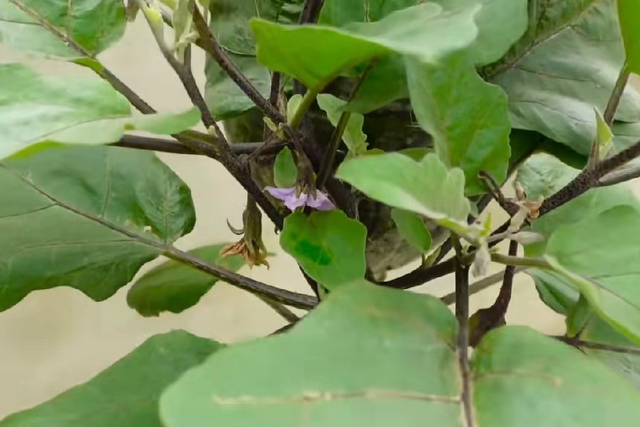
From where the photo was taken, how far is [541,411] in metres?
0.23

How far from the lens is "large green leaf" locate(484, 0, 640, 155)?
0.37 metres

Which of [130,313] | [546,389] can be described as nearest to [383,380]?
[546,389]

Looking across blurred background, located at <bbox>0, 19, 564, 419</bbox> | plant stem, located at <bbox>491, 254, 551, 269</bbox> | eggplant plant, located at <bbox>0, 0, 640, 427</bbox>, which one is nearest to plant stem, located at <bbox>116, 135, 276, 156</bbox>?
eggplant plant, located at <bbox>0, 0, 640, 427</bbox>

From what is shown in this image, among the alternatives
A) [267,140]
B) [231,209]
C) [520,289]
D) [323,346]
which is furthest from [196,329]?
[323,346]

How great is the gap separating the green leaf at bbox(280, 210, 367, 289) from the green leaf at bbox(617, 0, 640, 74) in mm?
127

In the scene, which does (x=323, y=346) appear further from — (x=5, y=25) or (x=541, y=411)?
(x=5, y=25)

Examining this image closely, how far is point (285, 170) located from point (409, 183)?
0.50 feet

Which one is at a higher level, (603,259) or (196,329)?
(603,259)

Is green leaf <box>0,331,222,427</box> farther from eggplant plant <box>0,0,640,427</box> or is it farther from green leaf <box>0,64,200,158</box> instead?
green leaf <box>0,64,200,158</box>

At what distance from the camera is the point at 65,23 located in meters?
0.34

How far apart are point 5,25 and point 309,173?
5.6 inches

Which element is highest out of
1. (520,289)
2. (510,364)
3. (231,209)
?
(510,364)

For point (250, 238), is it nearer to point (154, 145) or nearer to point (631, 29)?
point (154, 145)

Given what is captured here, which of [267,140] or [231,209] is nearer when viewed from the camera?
[267,140]
